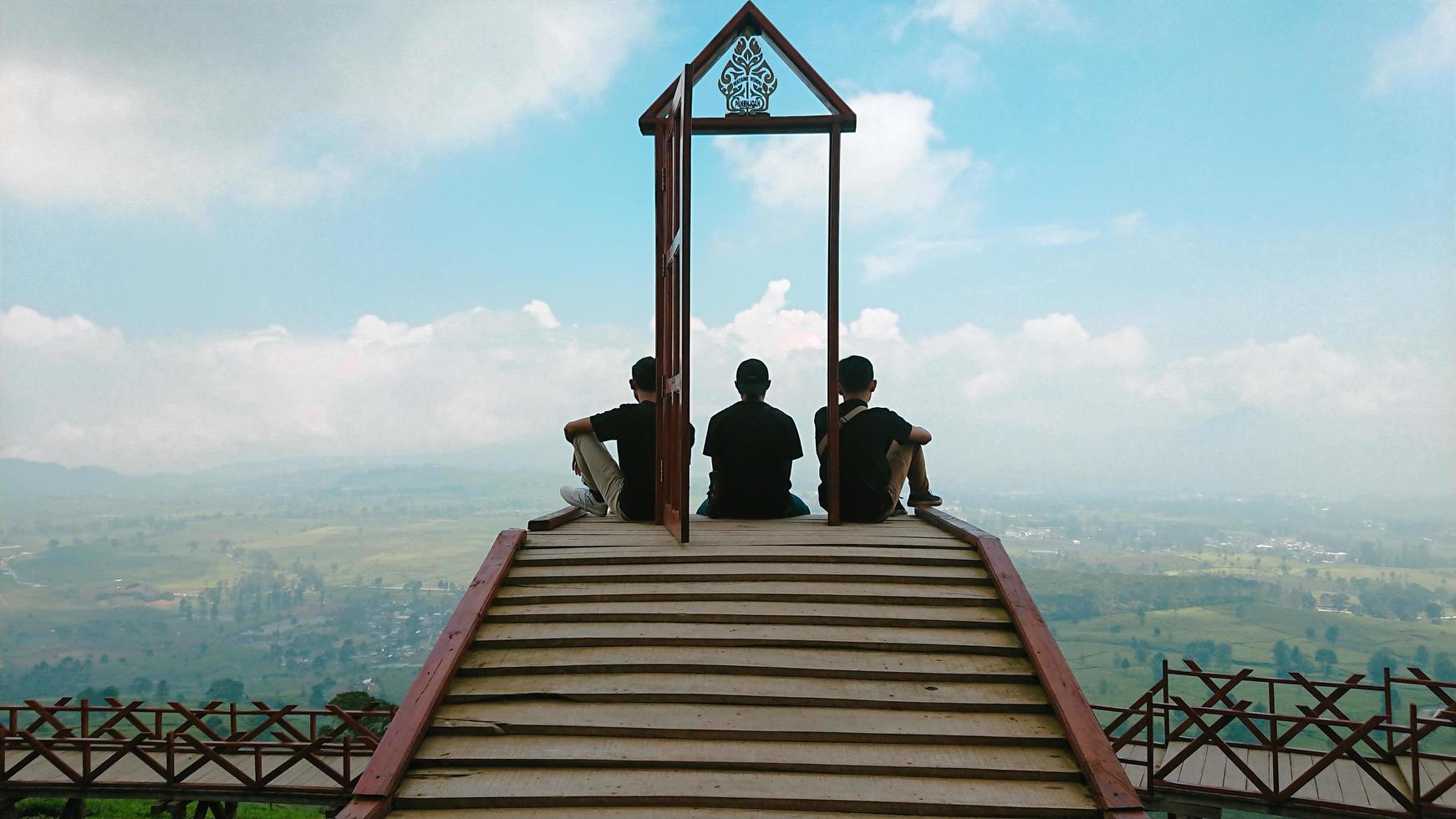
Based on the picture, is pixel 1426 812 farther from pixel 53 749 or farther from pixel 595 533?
pixel 53 749

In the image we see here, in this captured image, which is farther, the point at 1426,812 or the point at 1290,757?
the point at 1290,757

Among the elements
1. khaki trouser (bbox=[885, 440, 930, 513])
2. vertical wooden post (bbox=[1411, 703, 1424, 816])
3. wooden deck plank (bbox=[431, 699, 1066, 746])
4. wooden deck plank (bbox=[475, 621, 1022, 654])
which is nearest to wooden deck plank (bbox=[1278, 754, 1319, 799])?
vertical wooden post (bbox=[1411, 703, 1424, 816])

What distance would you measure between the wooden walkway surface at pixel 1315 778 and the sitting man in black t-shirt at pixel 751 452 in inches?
164

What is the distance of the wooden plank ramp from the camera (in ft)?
14.0

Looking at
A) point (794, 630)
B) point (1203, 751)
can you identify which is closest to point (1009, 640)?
point (794, 630)

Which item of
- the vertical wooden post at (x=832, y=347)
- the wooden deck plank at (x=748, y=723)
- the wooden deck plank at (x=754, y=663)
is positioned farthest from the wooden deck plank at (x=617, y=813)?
the vertical wooden post at (x=832, y=347)

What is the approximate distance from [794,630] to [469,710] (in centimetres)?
173

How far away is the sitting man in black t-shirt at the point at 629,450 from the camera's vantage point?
7.60 m

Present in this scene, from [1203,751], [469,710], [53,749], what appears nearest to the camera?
[469,710]

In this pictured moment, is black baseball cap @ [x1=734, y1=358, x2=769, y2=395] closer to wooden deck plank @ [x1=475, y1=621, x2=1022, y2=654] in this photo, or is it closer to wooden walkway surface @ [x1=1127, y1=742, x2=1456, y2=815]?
wooden deck plank @ [x1=475, y1=621, x2=1022, y2=654]

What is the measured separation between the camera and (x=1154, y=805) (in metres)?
8.37

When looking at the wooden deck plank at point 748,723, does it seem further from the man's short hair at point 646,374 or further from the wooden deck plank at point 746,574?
the man's short hair at point 646,374

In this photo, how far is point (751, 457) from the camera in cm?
750

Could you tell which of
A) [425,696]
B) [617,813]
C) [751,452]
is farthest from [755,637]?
[751,452]
